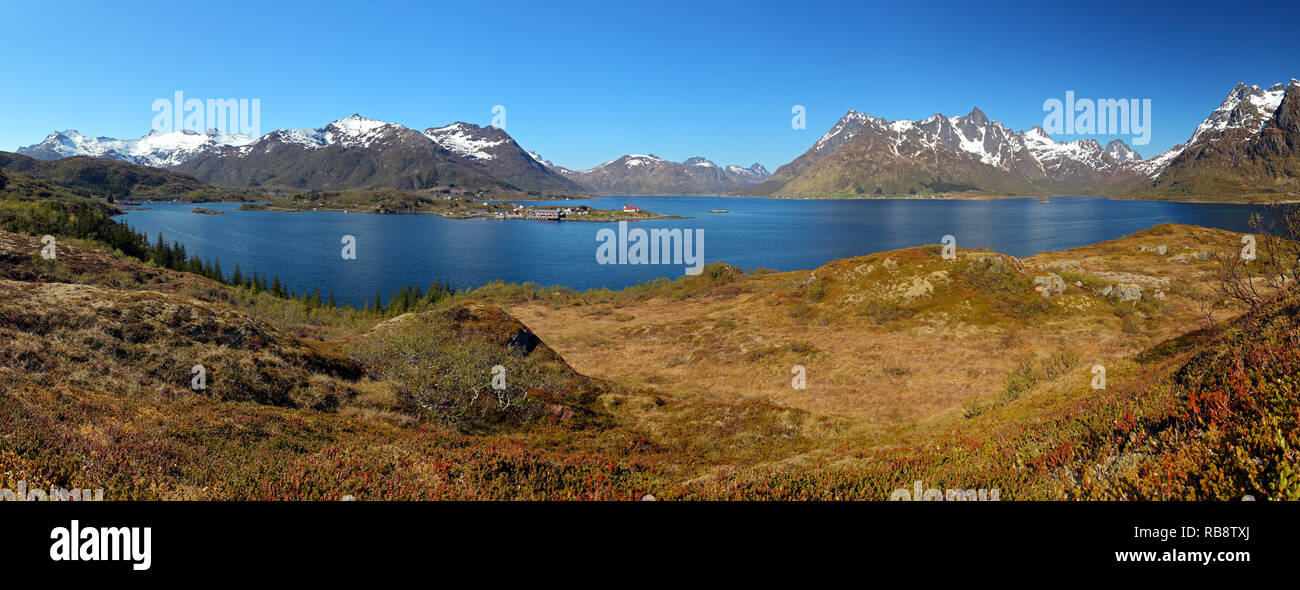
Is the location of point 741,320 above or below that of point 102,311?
below

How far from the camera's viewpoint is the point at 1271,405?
808 cm

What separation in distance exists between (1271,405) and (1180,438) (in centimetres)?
132

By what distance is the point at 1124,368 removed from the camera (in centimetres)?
2059

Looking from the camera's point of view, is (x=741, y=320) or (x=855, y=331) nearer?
(x=855, y=331)

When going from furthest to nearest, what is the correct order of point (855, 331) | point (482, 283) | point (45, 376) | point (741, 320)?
point (482, 283)
point (741, 320)
point (855, 331)
point (45, 376)
